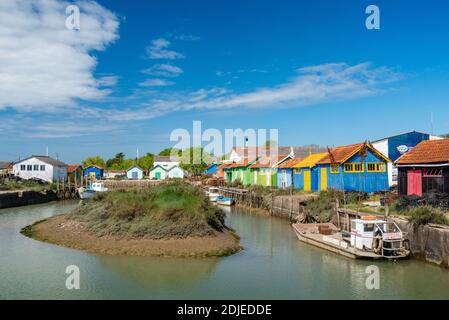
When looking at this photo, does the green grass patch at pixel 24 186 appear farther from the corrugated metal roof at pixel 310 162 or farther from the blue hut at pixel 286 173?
the corrugated metal roof at pixel 310 162

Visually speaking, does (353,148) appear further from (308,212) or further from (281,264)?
(281,264)

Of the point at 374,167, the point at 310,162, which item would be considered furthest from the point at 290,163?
the point at 374,167

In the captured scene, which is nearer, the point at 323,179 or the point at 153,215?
the point at 153,215

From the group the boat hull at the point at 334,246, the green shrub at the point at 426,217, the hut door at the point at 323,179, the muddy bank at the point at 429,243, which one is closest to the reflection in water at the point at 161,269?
the boat hull at the point at 334,246

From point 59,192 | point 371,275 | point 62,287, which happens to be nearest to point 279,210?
point 371,275

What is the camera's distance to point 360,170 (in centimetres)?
3434

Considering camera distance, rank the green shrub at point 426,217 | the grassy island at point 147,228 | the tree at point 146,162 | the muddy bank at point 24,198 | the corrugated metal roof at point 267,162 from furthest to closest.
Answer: the tree at point 146,162 < the corrugated metal roof at point 267,162 < the muddy bank at point 24,198 < the grassy island at point 147,228 < the green shrub at point 426,217

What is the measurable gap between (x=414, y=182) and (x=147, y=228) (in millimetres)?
16442

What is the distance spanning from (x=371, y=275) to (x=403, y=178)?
11173mm

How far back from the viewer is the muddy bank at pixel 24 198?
44.9 metres

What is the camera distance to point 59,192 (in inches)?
2319

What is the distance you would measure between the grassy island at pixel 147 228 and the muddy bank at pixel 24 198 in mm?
20350

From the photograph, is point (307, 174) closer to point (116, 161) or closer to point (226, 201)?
point (226, 201)

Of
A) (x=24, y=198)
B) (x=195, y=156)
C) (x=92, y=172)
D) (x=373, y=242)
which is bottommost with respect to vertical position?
(x=373, y=242)
